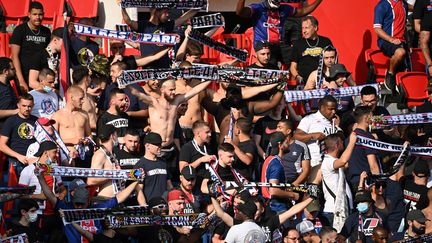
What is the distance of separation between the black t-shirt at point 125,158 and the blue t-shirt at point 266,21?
162 inches

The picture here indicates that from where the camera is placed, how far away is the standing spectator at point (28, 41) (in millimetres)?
21750

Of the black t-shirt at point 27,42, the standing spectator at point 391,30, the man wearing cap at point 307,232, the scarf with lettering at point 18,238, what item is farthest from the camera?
the standing spectator at point 391,30

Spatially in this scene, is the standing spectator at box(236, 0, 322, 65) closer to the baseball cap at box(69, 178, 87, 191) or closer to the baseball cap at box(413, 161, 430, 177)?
the baseball cap at box(413, 161, 430, 177)

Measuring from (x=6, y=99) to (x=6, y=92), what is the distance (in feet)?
0.32

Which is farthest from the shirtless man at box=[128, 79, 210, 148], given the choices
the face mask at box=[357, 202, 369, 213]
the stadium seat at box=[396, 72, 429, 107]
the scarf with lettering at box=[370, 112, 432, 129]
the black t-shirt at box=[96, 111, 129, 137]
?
the stadium seat at box=[396, 72, 429, 107]

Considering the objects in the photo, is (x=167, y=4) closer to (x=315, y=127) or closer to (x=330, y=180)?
(x=315, y=127)

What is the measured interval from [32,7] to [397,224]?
20.7 ft

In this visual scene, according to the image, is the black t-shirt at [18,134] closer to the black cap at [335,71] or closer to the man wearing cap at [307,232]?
the man wearing cap at [307,232]

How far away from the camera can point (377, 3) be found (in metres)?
25.3

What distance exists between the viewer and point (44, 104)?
67.8 ft

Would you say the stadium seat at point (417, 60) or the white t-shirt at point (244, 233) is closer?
the white t-shirt at point (244, 233)

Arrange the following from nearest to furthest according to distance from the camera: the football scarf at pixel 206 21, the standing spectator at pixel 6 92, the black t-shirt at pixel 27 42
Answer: the standing spectator at pixel 6 92 < the football scarf at pixel 206 21 < the black t-shirt at pixel 27 42

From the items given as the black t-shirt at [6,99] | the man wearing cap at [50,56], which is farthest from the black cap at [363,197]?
the man wearing cap at [50,56]

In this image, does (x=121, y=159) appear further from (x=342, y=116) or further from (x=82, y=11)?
(x=82, y=11)
